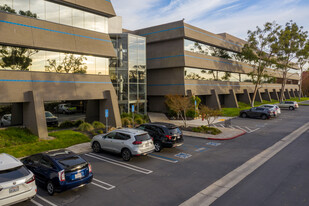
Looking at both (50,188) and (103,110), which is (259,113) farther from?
(50,188)

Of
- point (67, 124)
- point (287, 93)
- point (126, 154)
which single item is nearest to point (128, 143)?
point (126, 154)

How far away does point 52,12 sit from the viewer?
62.0 ft

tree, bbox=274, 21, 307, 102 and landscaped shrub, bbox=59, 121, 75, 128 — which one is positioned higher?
tree, bbox=274, 21, 307, 102

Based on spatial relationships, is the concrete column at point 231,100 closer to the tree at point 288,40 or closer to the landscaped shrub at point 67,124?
the tree at point 288,40

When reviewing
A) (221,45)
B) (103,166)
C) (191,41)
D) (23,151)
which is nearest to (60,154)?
(103,166)

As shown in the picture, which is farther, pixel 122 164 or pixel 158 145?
pixel 158 145

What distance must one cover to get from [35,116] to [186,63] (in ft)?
69.4

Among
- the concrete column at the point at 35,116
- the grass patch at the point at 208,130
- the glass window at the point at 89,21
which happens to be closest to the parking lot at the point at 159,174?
the grass patch at the point at 208,130

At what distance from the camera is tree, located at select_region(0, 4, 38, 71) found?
53.1ft

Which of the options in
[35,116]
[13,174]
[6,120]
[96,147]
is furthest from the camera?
[6,120]

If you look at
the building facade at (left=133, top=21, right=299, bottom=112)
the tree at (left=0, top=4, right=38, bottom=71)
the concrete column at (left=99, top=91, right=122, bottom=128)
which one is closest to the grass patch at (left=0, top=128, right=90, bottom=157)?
the concrete column at (left=99, top=91, right=122, bottom=128)

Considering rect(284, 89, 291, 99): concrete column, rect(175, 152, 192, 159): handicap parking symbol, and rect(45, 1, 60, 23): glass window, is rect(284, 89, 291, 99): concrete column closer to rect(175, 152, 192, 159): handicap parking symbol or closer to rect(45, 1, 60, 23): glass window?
rect(175, 152, 192, 159): handicap parking symbol

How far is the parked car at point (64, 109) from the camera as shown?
21314mm

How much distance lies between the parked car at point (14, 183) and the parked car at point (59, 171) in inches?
34.6
